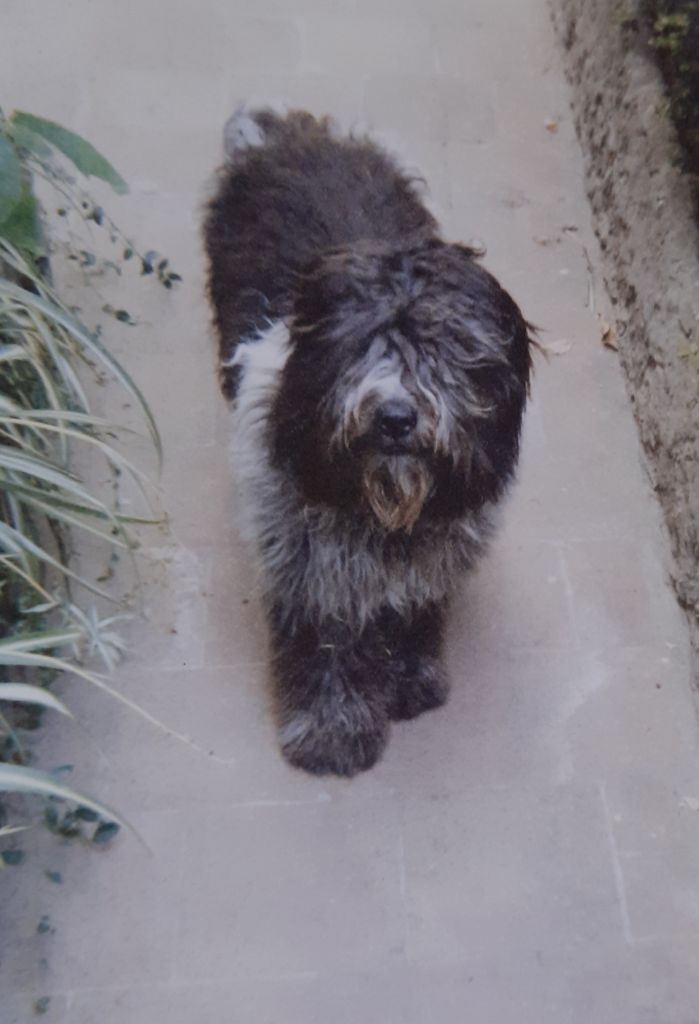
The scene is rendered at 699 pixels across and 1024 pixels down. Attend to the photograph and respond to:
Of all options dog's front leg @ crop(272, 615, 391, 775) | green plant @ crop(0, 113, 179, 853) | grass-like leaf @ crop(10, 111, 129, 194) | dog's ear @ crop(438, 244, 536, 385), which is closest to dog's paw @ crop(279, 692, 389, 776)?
dog's front leg @ crop(272, 615, 391, 775)

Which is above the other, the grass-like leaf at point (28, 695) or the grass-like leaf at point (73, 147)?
the grass-like leaf at point (73, 147)

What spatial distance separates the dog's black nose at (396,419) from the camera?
166 cm

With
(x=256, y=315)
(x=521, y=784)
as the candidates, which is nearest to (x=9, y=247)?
(x=256, y=315)

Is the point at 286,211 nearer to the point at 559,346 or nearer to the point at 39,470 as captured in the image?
the point at 39,470

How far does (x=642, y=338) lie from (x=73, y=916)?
199 centimetres

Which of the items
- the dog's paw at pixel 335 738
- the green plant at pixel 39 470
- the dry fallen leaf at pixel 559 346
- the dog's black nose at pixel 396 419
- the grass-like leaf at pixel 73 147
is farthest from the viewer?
the dry fallen leaf at pixel 559 346

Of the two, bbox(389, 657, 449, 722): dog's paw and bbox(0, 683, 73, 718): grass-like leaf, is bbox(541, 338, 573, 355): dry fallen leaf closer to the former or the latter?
bbox(389, 657, 449, 722): dog's paw

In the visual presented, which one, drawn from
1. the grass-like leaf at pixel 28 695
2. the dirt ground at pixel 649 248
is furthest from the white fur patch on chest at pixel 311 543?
the dirt ground at pixel 649 248

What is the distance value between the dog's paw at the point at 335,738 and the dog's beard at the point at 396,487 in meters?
0.58

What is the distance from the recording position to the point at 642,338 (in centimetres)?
287

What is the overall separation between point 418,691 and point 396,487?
0.74m

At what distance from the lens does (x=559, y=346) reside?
9.96 ft

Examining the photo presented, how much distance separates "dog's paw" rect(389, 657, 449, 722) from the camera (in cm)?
237

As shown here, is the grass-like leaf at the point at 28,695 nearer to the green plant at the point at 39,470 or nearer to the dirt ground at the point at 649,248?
the green plant at the point at 39,470
